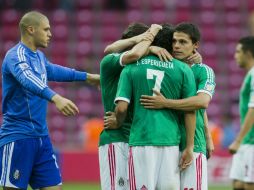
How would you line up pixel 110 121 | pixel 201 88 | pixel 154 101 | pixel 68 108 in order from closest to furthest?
pixel 68 108 < pixel 154 101 < pixel 201 88 < pixel 110 121

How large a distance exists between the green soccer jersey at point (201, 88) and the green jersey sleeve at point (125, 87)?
67cm

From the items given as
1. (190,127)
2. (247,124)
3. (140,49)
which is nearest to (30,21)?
(140,49)

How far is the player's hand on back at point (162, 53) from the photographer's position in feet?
21.1

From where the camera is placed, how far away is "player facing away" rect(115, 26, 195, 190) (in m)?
6.43

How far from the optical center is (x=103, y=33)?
19.6 meters

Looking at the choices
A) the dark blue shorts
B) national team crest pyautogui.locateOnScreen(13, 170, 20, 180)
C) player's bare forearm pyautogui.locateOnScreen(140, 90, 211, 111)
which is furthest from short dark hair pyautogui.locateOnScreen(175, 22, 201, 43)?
national team crest pyautogui.locateOnScreen(13, 170, 20, 180)

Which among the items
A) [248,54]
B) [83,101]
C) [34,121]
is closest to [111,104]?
[34,121]

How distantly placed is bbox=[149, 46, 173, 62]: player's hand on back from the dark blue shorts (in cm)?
157

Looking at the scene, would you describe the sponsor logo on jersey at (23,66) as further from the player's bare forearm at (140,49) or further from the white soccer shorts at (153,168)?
the white soccer shorts at (153,168)

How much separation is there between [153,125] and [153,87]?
321 millimetres

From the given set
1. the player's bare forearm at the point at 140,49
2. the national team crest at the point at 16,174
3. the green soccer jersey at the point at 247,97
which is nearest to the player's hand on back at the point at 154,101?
the player's bare forearm at the point at 140,49

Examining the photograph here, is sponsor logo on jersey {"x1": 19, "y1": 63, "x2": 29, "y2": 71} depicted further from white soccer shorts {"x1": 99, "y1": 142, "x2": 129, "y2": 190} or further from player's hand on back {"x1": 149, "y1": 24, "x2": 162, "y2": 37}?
player's hand on back {"x1": 149, "y1": 24, "x2": 162, "y2": 37}

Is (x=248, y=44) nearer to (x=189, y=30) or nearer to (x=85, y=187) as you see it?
(x=189, y=30)

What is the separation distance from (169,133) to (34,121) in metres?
1.49
